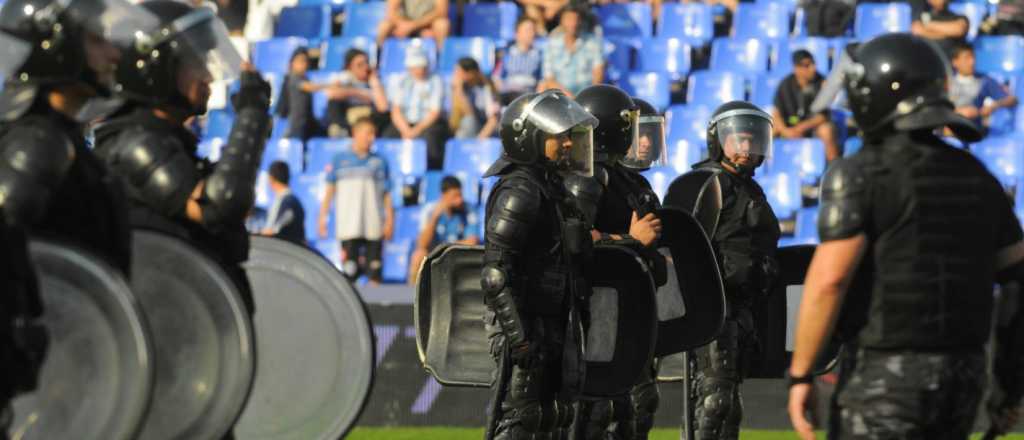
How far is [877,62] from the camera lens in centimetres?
557

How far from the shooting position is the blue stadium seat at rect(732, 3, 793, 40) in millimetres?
17469

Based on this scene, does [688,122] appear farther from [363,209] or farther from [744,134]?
[744,134]

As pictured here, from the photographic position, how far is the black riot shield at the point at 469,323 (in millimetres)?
8641

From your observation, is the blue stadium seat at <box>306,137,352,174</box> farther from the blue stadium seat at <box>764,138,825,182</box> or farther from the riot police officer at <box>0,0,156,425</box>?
the riot police officer at <box>0,0,156,425</box>

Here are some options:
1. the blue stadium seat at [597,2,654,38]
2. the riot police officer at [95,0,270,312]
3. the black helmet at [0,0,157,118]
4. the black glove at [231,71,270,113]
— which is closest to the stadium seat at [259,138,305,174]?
the blue stadium seat at [597,2,654,38]

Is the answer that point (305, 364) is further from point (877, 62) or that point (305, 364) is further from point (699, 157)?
point (699, 157)

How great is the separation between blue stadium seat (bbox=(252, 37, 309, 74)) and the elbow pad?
11.9 metres

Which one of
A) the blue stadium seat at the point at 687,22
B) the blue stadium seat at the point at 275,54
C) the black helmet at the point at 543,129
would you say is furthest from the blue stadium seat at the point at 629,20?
the black helmet at the point at 543,129

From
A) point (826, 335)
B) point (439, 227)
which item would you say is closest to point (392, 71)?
point (439, 227)

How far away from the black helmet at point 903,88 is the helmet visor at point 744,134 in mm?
4419

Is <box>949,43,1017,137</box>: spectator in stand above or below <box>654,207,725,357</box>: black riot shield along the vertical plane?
above

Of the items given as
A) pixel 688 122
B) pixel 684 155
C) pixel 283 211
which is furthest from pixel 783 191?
pixel 283 211

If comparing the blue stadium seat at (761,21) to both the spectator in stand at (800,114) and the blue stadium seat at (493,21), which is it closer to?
the spectator in stand at (800,114)

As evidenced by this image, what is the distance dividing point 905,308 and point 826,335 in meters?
0.24
